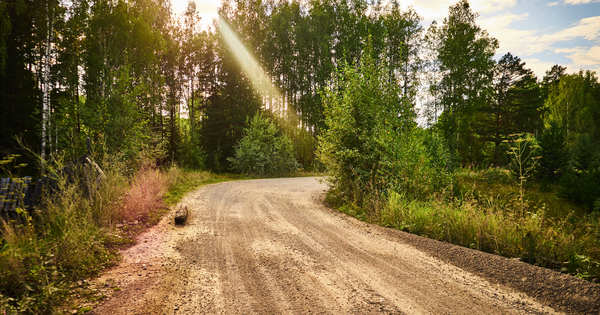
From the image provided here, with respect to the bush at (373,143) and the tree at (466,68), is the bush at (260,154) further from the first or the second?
the tree at (466,68)

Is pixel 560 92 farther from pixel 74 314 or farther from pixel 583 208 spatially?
pixel 74 314

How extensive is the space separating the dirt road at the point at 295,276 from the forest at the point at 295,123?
77 cm

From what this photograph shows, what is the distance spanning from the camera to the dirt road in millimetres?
3104

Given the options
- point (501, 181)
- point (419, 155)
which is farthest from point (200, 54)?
point (501, 181)

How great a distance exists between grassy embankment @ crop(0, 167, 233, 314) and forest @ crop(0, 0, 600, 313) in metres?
0.03

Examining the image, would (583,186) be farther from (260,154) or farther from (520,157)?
(260,154)

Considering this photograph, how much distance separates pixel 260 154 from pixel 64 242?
1860 centimetres

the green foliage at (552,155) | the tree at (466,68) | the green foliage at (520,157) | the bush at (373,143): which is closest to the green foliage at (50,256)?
the bush at (373,143)

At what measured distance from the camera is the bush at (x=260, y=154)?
22656mm

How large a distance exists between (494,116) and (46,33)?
112 ft

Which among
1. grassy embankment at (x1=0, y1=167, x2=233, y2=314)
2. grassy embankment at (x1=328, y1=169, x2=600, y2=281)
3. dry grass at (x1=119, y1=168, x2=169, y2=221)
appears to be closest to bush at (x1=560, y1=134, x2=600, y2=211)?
grassy embankment at (x1=328, y1=169, x2=600, y2=281)

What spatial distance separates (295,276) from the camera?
386cm

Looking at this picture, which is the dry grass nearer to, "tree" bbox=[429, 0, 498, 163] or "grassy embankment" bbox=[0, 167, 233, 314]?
"grassy embankment" bbox=[0, 167, 233, 314]

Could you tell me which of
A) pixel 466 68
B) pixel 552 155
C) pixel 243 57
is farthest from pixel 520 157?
pixel 243 57
